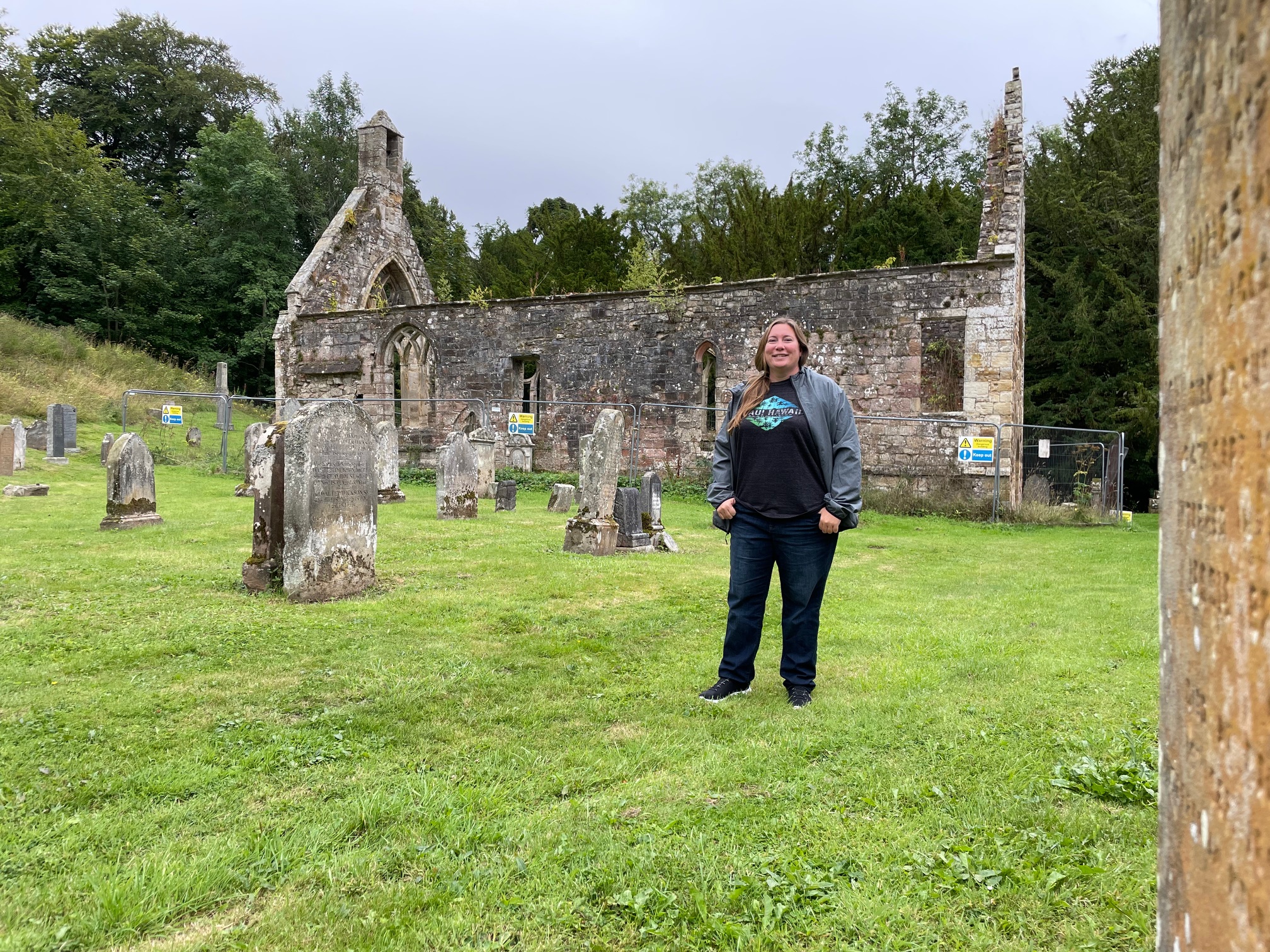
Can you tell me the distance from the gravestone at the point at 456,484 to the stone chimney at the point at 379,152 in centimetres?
1561

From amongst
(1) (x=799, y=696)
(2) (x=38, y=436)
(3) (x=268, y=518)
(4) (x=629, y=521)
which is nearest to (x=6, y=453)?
(2) (x=38, y=436)

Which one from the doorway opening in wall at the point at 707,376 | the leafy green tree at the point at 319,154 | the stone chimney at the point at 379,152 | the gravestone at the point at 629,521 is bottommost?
the gravestone at the point at 629,521

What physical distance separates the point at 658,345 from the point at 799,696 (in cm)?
1457

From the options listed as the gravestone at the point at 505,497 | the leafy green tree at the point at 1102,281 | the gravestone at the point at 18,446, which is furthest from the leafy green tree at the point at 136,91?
the leafy green tree at the point at 1102,281

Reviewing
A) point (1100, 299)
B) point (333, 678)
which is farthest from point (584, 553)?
point (1100, 299)

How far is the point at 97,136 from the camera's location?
37594mm

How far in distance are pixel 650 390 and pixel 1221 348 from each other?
17464 millimetres

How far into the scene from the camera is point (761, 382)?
4.21m

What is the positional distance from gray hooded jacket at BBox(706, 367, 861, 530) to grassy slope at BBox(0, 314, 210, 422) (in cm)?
2319

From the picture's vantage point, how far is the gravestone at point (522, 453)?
19203 mm

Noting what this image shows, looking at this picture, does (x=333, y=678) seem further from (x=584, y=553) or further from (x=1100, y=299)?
(x=1100, y=299)

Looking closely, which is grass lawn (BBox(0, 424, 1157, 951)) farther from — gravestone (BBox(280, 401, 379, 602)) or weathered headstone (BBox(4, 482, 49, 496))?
weathered headstone (BBox(4, 482, 49, 496))

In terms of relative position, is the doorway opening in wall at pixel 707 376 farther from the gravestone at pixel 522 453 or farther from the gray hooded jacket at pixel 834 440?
the gray hooded jacket at pixel 834 440

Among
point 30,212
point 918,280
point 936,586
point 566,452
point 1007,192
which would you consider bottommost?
point 936,586
